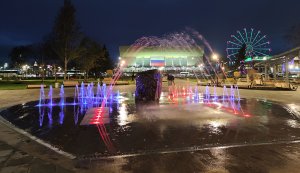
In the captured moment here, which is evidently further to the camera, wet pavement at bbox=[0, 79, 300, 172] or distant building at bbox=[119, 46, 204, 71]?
distant building at bbox=[119, 46, 204, 71]

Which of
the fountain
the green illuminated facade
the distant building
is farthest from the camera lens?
the green illuminated facade

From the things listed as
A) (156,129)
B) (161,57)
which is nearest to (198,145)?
(156,129)

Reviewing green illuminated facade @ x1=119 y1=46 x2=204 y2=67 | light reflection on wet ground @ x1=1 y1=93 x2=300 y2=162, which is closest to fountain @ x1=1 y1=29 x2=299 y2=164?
light reflection on wet ground @ x1=1 y1=93 x2=300 y2=162

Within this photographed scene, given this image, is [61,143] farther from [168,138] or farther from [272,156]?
[272,156]

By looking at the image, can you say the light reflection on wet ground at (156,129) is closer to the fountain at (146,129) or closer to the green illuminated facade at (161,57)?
the fountain at (146,129)

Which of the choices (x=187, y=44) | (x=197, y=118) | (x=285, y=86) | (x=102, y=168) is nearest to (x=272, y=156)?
(x=102, y=168)

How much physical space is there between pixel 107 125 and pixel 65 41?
3375 centimetres

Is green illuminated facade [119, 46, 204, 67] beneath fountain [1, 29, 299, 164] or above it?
above

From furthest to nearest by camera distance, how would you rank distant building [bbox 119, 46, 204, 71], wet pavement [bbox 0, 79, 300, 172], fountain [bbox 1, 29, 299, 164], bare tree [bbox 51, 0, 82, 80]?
distant building [bbox 119, 46, 204, 71]
bare tree [bbox 51, 0, 82, 80]
fountain [bbox 1, 29, 299, 164]
wet pavement [bbox 0, 79, 300, 172]

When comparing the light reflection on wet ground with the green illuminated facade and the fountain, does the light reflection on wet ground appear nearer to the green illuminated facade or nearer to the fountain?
the fountain

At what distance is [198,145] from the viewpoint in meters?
6.87

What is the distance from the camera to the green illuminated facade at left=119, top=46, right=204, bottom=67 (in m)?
133

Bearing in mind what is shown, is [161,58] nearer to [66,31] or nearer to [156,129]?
[66,31]

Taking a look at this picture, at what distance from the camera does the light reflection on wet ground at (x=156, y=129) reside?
273 inches
